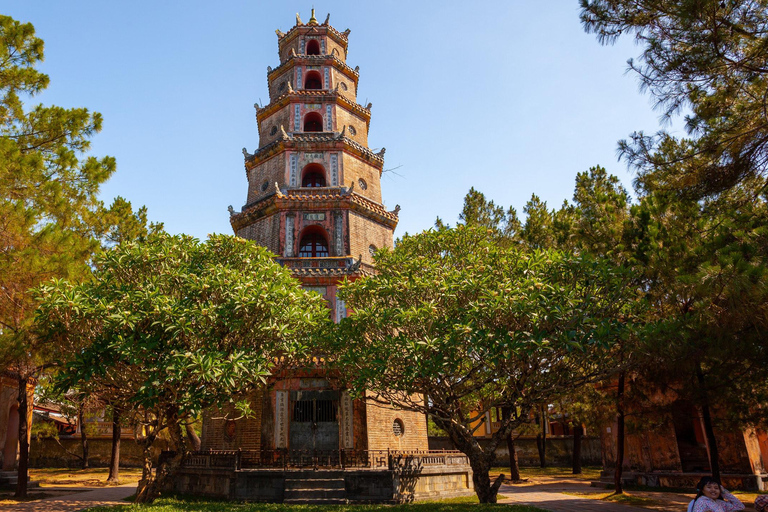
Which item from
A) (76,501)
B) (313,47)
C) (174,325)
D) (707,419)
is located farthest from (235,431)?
(313,47)

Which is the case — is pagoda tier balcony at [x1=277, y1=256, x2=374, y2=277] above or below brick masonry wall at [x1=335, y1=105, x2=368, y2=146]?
below

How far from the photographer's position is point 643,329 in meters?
11.9

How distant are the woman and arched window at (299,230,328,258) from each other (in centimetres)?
1800

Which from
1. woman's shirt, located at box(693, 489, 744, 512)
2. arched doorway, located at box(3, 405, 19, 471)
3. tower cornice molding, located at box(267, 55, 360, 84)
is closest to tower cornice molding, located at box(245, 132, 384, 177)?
tower cornice molding, located at box(267, 55, 360, 84)

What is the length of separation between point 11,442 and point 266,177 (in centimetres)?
1752

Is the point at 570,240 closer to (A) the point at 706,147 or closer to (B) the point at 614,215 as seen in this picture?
(B) the point at 614,215

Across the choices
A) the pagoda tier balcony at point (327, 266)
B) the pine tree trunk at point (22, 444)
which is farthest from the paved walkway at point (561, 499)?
the pine tree trunk at point (22, 444)

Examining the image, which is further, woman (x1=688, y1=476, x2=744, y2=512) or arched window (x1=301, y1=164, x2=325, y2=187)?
arched window (x1=301, y1=164, x2=325, y2=187)

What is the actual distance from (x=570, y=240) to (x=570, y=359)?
278 inches

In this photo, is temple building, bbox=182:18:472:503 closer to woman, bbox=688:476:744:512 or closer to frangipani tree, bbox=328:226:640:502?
frangipani tree, bbox=328:226:640:502

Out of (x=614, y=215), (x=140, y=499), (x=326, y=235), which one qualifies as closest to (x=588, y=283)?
(x=614, y=215)

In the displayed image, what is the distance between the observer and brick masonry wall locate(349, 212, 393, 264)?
880 inches

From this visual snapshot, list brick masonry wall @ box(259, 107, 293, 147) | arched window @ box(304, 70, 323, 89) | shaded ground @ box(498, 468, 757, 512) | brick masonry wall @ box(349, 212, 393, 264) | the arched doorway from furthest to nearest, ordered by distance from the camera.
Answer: arched window @ box(304, 70, 323, 89) < brick masonry wall @ box(259, 107, 293, 147) < the arched doorway < brick masonry wall @ box(349, 212, 393, 264) < shaded ground @ box(498, 468, 757, 512)

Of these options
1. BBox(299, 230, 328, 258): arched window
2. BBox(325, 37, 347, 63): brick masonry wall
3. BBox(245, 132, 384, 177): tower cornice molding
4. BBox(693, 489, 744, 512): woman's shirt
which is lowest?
BBox(693, 489, 744, 512): woman's shirt
